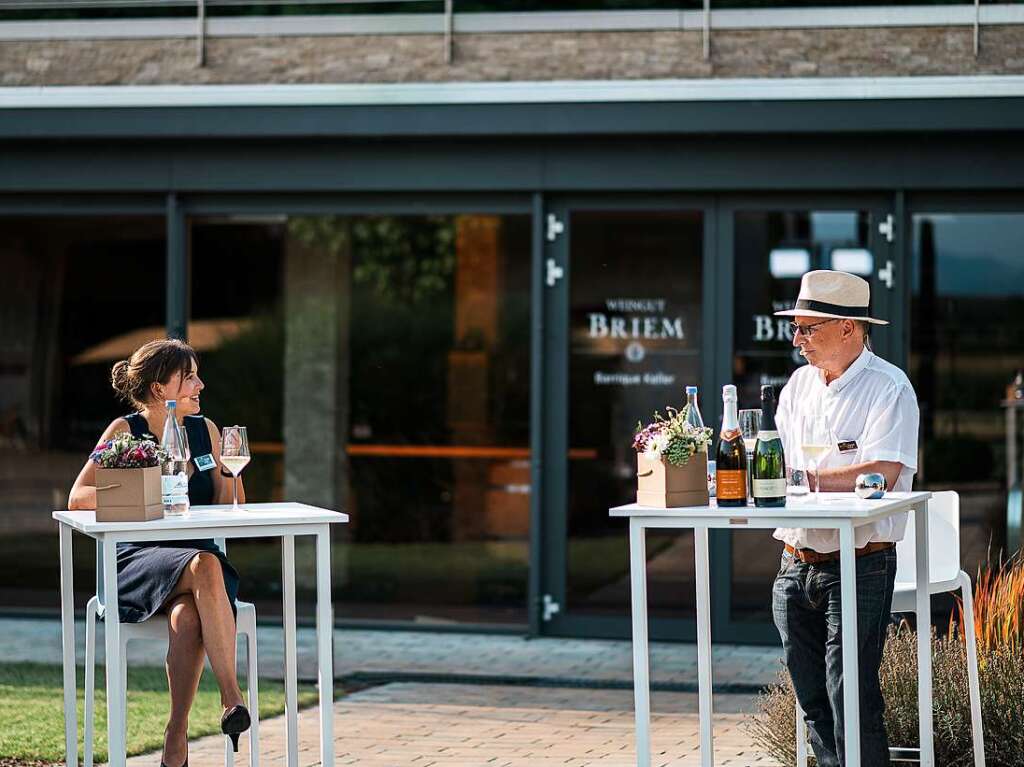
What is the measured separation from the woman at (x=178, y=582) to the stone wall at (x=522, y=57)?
4028 mm

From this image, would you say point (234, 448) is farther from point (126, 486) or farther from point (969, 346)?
point (969, 346)

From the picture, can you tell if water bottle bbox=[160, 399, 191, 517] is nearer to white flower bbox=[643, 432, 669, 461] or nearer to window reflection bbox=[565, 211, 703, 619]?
white flower bbox=[643, 432, 669, 461]

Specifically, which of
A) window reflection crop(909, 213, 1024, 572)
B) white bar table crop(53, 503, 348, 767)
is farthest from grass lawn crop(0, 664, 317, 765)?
window reflection crop(909, 213, 1024, 572)

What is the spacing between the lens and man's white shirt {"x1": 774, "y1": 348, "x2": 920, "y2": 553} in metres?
4.79

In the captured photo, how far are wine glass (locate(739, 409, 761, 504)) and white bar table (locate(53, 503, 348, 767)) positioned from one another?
1330 mm

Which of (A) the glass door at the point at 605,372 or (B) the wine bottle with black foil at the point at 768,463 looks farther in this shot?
(A) the glass door at the point at 605,372

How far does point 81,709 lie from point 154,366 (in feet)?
7.30

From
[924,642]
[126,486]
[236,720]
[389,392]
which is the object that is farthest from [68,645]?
[389,392]

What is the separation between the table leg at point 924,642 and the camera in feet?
16.7

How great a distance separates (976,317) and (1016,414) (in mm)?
616

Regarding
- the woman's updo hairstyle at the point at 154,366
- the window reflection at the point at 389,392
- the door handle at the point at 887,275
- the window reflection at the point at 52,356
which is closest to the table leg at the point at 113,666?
the woman's updo hairstyle at the point at 154,366

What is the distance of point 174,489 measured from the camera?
16.4 feet

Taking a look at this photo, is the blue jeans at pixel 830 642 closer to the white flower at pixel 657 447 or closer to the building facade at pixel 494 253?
the white flower at pixel 657 447

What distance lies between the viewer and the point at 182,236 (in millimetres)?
9570
